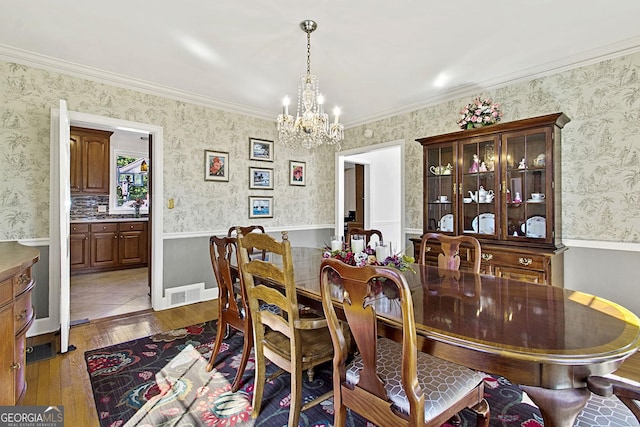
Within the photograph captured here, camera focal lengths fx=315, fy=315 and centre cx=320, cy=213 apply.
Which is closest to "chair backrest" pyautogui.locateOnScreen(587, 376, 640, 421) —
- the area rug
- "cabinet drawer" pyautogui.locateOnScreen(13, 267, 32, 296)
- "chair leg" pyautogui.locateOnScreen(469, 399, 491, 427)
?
"chair leg" pyautogui.locateOnScreen(469, 399, 491, 427)

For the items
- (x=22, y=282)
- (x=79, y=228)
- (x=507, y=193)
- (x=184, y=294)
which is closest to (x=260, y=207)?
(x=184, y=294)

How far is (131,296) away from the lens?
4258 mm

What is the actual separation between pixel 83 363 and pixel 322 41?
3.17 m

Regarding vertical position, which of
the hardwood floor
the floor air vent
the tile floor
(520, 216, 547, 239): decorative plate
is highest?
(520, 216, 547, 239): decorative plate

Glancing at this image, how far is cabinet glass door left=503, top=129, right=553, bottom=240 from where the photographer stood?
2.77 meters

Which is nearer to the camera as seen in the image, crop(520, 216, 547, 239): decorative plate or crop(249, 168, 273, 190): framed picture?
crop(520, 216, 547, 239): decorative plate

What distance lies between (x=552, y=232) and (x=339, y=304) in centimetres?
229

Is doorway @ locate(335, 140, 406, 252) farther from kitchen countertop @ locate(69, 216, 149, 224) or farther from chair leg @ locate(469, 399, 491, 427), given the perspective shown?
chair leg @ locate(469, 399, 491, 427)

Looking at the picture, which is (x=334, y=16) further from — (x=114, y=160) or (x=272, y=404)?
(x=114, y=160)

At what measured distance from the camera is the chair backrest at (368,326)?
1070mm

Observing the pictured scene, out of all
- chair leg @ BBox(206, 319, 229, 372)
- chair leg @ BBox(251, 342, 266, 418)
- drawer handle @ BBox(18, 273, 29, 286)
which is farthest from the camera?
chair leg @ BBox(206, 319, 229, 372)

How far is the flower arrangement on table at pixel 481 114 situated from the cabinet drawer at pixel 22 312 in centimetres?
375

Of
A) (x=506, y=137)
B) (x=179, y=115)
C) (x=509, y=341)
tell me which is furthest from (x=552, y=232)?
(x=179, y=115)

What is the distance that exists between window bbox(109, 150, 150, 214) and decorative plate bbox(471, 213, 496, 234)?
5.75 meters
